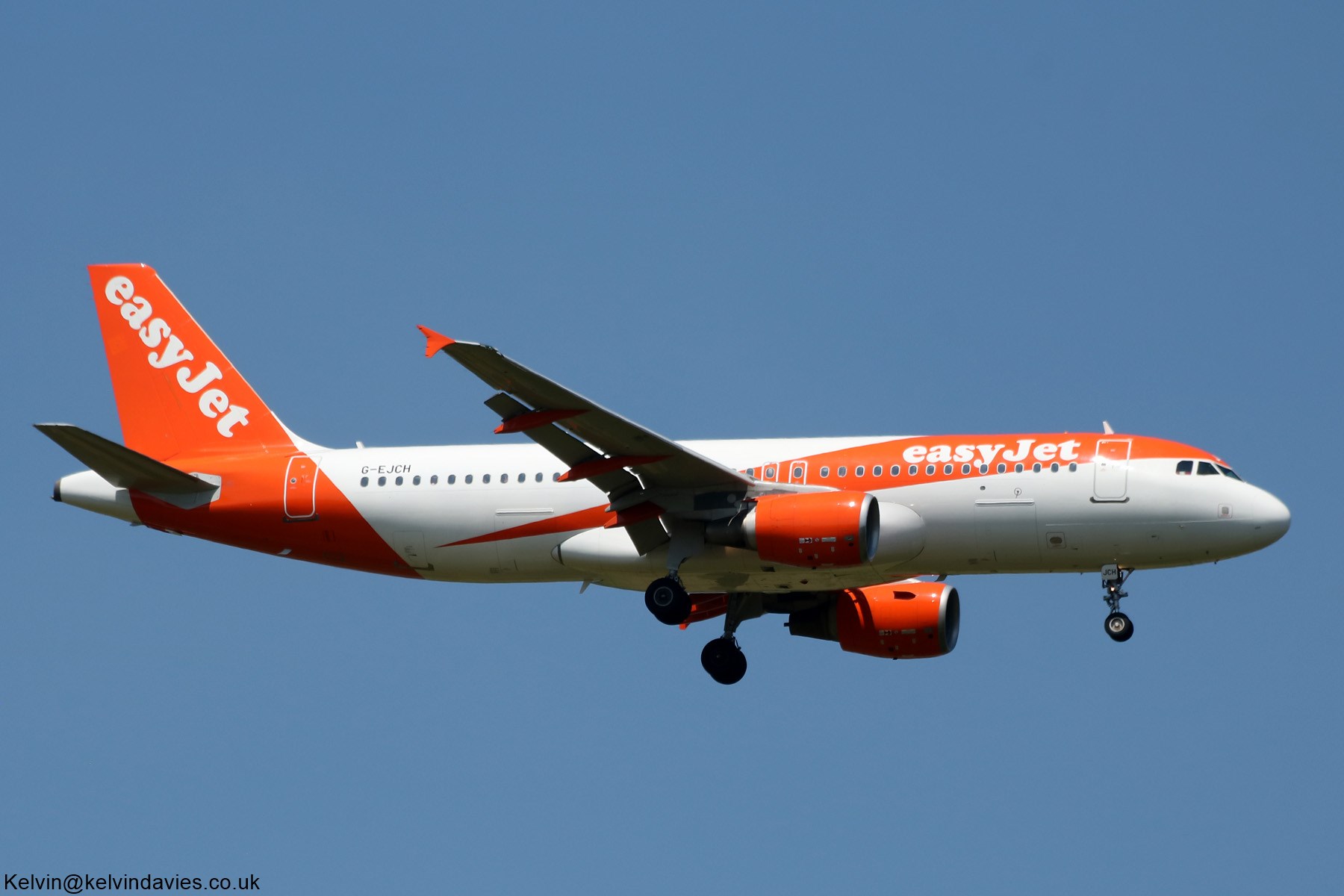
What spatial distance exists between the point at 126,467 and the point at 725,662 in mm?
13476

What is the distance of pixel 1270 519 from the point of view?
3550cm

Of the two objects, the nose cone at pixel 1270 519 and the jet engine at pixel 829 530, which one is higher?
the nose cone at pixel 1270 519

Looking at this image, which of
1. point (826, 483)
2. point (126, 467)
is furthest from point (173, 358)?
point (826, 483)

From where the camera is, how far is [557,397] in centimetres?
3375

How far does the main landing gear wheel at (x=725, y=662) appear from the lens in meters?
40.7

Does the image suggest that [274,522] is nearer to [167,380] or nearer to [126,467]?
[126,467]

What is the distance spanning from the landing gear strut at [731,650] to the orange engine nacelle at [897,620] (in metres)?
1.83

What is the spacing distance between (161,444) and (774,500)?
47.6ft

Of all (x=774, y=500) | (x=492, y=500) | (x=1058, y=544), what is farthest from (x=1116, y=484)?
(x=492, y=500)

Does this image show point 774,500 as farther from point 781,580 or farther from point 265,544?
point 265,544

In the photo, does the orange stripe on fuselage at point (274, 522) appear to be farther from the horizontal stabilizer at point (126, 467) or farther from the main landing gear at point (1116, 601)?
the main landing gear at point (1116, 601)

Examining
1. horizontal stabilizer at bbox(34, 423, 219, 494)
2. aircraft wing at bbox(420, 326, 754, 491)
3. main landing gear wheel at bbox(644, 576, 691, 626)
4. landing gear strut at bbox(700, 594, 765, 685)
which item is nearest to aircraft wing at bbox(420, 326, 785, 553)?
aircraft wing at bbox(420, 326, 754, 491)

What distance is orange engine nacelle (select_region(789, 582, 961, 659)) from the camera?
40.0 meters

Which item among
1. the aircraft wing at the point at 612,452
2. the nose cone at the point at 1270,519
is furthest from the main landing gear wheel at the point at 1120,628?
the aircraft wing at the point at 612,452
